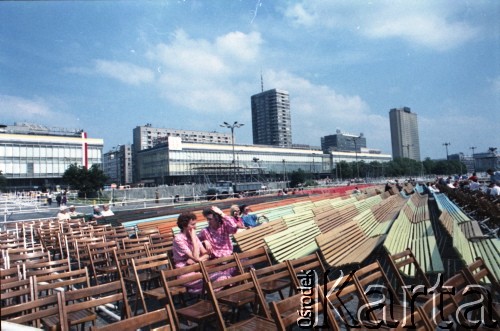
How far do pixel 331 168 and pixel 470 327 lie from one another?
450 feet

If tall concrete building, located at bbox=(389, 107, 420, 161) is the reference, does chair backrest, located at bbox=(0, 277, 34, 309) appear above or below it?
below

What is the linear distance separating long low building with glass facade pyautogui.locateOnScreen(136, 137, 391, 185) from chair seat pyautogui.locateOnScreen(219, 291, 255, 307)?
90.7 m

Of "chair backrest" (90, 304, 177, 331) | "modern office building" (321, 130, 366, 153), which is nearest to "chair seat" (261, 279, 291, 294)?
"chair backrest" (90, 304, 177, 331)

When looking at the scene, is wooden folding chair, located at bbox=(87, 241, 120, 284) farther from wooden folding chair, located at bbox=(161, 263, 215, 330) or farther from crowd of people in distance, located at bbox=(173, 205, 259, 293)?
wooden folding chair, located at bbox=(161, 263, 215, 330)

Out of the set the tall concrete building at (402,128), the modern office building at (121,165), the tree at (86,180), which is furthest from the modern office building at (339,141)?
the tree at (86,180)

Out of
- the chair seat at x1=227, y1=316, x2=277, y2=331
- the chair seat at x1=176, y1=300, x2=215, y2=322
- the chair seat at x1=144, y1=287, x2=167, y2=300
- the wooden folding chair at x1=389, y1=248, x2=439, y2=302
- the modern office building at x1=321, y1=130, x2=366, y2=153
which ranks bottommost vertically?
the chair seat at x1=227, y1=316, x2=277, y2=331

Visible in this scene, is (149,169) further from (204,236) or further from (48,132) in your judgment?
(204,236)

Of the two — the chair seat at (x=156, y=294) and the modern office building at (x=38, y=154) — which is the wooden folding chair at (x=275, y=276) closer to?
the chair seat at (x=156, y=294)

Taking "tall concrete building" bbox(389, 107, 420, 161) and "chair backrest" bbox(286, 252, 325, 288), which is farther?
"tall concrete building" bbox(389, 107, 420, 161)

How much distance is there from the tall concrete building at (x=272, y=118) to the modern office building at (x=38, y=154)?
51.5 meters

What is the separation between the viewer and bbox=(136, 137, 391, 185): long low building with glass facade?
103344 mm

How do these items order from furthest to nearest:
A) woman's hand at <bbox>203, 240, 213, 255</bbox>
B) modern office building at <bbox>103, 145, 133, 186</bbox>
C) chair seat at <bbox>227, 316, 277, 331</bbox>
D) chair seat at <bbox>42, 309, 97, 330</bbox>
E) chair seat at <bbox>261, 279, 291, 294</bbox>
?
1. modern office building at <bbox>103, 145, 133, 186</bbox>
2. woman's hand at <bbox>203, 240, 213, 255</bbox>
3. chair seat at <bbox>261, 279, 291, 294</bbox>
4. chair seat at <bbox>42, 309, 97, 330</bbox>
5. chair seat at <bbox>227, 316, 277, 331</bbox>

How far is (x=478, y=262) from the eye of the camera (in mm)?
3795

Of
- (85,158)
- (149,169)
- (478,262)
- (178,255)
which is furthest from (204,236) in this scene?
(149,169)
